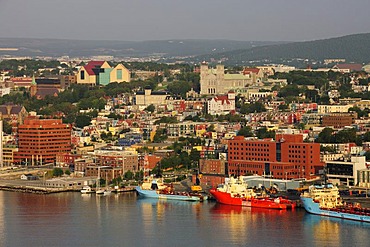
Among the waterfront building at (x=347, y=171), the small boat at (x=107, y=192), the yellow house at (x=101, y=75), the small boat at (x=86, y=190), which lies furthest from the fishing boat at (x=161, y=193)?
the yellow house at (x=101, y=75)

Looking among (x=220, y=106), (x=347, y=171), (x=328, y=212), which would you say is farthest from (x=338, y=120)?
(x=328, y=212)

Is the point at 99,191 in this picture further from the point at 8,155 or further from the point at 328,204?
the point at 8,155

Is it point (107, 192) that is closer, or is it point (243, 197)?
point (243, 197)

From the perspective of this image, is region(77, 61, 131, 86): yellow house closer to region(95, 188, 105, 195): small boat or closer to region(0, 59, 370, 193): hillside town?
region(0, 59, 370, 193): hillside town

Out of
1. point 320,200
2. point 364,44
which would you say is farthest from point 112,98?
point 364,44

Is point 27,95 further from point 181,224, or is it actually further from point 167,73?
point 181,224

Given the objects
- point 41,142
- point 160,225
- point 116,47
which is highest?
point 116,47

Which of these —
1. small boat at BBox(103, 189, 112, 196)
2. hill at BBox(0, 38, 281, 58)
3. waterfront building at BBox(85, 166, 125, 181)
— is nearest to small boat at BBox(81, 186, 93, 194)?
small boat at BBox(103, 189, 112, 196)
